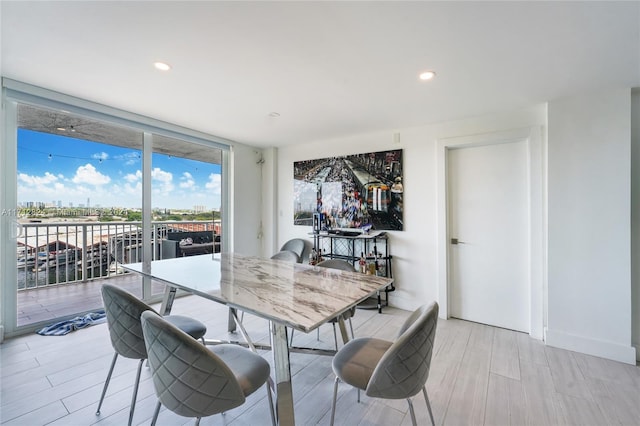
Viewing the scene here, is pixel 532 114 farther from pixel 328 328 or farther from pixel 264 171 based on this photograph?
pixel 264 171

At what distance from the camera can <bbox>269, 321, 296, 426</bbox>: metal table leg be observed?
1.23 metres

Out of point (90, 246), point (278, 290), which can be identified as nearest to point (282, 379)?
point (278, 290)

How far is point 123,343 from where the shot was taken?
1.48 meters

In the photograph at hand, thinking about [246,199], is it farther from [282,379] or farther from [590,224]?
[590,224]

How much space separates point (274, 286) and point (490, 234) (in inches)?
106

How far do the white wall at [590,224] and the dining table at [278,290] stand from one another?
2.03m

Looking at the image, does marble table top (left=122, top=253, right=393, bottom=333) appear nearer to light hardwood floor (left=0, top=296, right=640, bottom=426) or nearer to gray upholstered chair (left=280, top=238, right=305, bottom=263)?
light hardwood floor (left=0, top=296, right=640, bottom=426)

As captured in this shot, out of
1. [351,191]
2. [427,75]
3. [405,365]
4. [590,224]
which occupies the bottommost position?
[405,365]

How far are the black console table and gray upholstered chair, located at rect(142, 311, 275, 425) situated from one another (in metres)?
2.59

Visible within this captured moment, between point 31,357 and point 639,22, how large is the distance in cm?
489

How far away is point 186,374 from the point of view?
1021 millimetres

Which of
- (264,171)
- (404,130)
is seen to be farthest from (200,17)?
(264,171)

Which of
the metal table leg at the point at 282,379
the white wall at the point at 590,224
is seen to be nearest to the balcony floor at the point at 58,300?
the metal table leg at the point at 282,379

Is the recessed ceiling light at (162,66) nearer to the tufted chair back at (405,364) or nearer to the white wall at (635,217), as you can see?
the tufted chair back at (405,364)
